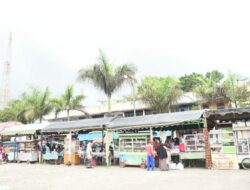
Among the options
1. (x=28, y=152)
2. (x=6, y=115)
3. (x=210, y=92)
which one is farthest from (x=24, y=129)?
(x=6, y=115)

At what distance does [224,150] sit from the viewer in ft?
51.4

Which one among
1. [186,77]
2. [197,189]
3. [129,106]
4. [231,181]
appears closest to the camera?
[197,189]

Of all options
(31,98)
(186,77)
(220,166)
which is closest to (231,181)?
(220,166)

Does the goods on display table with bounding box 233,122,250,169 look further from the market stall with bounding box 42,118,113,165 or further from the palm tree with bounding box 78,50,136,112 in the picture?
the palm tree with bounding box 78,50,136,112

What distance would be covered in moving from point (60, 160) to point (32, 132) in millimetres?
3546

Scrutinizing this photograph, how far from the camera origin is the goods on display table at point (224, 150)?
1534 cm

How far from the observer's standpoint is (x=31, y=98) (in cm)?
3541

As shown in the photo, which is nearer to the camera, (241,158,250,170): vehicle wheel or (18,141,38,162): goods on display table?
(241,158,250,170): vehicle wheel

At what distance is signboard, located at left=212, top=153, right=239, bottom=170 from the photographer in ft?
50.1

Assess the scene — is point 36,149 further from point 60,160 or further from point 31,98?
point 31,98

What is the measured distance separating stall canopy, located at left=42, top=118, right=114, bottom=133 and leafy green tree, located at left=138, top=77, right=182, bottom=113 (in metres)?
9.93

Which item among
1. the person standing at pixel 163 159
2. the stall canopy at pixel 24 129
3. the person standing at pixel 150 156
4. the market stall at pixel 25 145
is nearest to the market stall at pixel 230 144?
the person standing at pixel 163 159

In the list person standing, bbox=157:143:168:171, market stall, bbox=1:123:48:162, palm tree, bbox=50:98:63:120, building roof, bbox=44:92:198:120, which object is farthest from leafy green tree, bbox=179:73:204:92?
person standing, bbox=157:143:168:171

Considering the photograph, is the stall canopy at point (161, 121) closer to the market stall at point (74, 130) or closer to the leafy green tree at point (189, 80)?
the market stall at point (74, 130)
